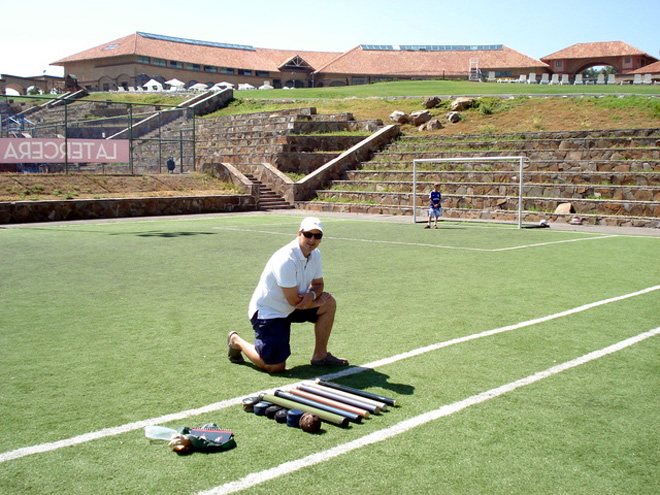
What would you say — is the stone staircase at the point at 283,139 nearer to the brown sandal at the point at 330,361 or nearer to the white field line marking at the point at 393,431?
the brown sandal at the point at 330,361

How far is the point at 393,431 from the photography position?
14.6 ft

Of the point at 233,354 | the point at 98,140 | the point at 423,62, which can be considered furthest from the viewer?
the point at 423,62

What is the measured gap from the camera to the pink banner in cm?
2436

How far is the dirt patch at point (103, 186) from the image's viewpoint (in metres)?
23.5

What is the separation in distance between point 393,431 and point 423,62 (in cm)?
8513

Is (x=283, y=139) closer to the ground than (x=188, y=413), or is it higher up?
higher up

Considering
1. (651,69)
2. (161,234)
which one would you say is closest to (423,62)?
(651,69)

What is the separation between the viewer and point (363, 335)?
23.1 feet

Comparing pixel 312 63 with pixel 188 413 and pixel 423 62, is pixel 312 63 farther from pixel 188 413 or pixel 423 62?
pixel 188 413

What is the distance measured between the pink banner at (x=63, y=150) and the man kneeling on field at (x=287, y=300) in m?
21.7

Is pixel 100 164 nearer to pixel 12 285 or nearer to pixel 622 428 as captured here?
pixel 12 285

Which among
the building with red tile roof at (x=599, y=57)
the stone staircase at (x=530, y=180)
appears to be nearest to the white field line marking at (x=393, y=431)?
the stone staircase at (x=530, y=180)

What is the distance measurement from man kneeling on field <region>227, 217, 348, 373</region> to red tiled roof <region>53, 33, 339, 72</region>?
78.9 meters

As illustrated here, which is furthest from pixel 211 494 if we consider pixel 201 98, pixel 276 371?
pixel 201 98
